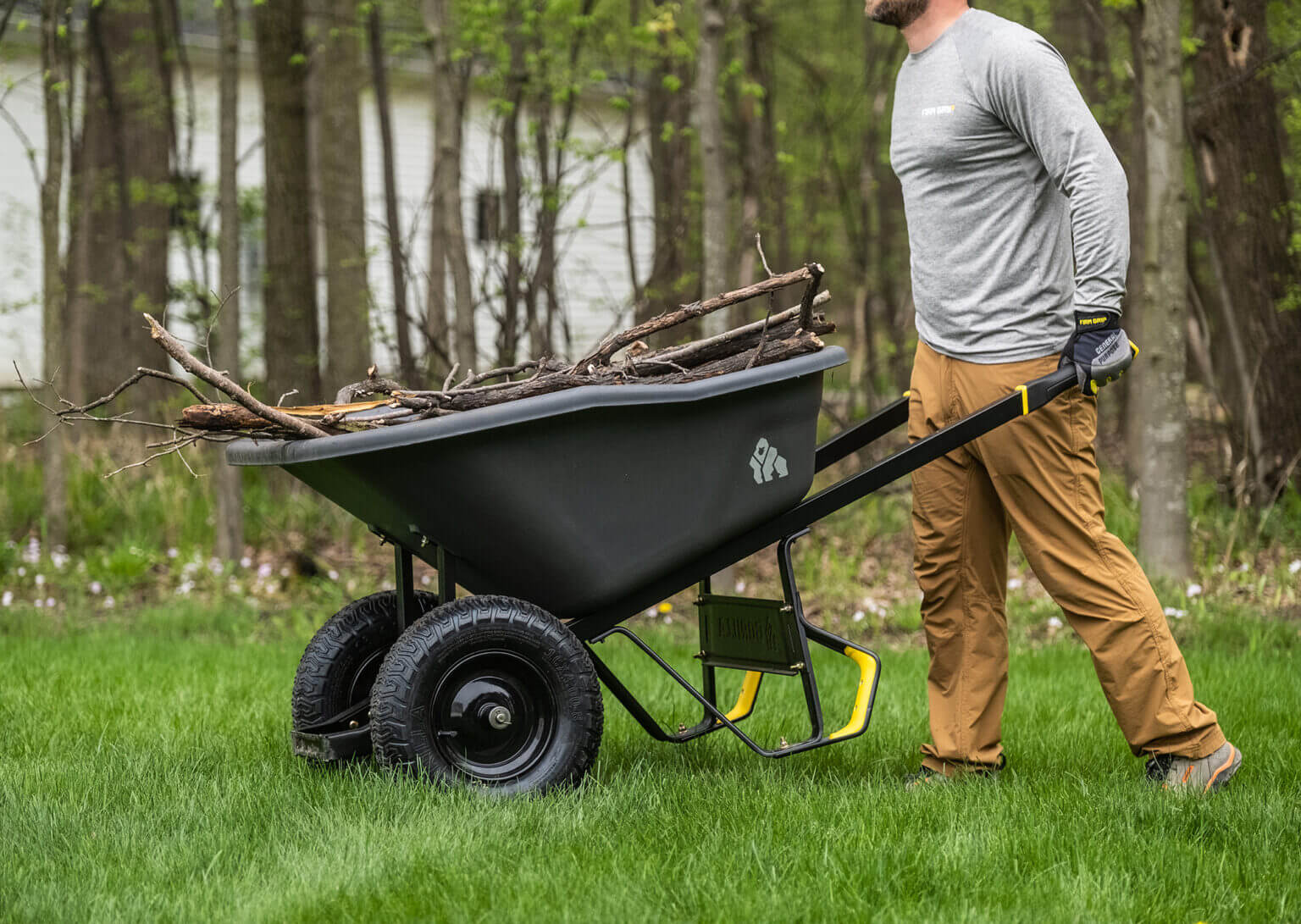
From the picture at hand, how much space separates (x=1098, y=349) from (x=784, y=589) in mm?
901

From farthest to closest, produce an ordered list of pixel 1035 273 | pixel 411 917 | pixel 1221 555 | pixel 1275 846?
pixel 1221 555 < pixel 1035 273 < pixel 1275 846 < pixel 411 917

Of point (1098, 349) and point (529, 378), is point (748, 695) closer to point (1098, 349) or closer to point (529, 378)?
point (529, 378)

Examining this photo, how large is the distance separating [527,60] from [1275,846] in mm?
5956

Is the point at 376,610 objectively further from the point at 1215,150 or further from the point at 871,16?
the point at 1215,150

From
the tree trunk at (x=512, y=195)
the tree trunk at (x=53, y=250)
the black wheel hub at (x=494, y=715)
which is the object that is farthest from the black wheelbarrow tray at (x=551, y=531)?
the tree trunk at (x=53, y=250)

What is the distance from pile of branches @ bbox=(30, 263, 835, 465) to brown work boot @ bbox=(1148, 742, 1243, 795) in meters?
1.30

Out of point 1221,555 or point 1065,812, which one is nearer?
point 1065,812

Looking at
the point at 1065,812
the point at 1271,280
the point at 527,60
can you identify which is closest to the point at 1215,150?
the point at 1271,280

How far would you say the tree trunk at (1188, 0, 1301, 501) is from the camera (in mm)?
7141

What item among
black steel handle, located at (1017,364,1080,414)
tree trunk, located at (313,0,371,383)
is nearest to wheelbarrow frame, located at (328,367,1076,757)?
black steel handle, located at (1017,364,1080,414)

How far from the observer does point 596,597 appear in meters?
3.10

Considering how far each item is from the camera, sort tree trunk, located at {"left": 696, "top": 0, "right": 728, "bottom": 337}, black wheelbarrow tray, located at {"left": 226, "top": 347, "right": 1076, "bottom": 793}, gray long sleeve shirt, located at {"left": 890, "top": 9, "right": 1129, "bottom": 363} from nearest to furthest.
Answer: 1. black wheelbarrow tray, located at {"left": 226, "top": 347, "right": 1076, "bottom": 793}
2. gray long sleeve shirt, located at {"left": 890, "top": 9, "right": 1129, "bottom": 363}
3. tree trunk, located at {"left": 696, "top": 0, "right": 728, "bottom": 337}

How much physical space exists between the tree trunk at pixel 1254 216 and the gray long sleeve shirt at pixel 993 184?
4425 mm

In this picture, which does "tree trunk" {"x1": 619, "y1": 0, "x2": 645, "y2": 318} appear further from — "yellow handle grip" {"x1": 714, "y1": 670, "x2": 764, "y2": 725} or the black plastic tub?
the black plastic tub
